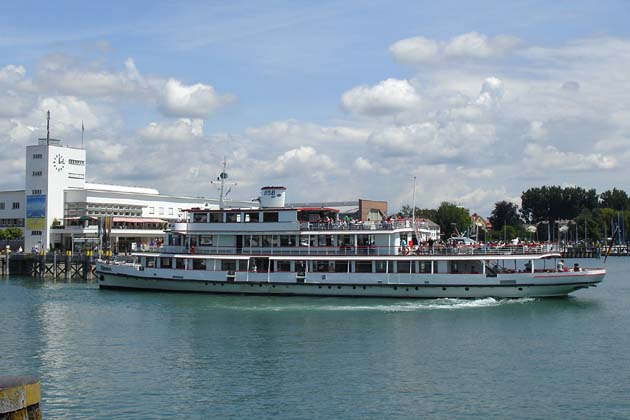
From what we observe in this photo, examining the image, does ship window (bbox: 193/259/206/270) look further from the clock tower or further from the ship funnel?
the clock tower

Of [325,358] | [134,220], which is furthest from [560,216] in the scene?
[325,358]

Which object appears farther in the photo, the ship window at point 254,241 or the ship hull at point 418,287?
the ship window at point 254,241

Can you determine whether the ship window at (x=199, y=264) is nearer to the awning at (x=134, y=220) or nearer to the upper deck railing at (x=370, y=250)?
the upper deck railing at (x=370, y=250)

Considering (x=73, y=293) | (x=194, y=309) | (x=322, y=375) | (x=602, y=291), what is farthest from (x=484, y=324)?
(x=73, y=293)

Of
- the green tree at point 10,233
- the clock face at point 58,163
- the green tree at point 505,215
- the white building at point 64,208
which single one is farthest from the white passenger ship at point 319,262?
the green tree at point 505,215

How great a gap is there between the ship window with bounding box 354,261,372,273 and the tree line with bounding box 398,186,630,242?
114635 mm

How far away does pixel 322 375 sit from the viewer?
28953 mm

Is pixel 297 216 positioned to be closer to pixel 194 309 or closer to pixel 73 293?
pixel 194 309

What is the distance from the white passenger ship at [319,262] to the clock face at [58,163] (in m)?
43.2

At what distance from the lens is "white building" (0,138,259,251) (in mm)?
98125

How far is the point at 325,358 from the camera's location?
105 ft

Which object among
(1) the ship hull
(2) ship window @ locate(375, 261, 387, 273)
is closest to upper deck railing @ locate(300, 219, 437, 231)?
(2) ship window @ locate(375, 261, 387, 273)

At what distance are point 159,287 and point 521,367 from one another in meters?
34.8

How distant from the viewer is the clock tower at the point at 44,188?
3873 inches
